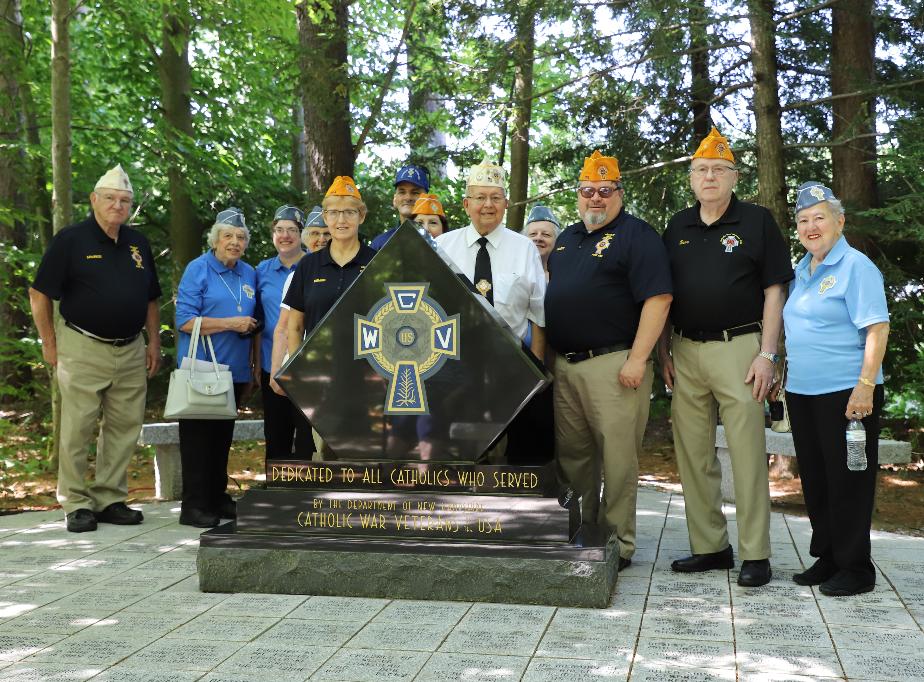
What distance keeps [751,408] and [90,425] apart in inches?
166

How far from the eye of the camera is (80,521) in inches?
233

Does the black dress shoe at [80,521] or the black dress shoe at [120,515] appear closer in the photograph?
the black dress shoe at [80,521]

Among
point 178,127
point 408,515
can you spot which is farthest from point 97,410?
point 178,127

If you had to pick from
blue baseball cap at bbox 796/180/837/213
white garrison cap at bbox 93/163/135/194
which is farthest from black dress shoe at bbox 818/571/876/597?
white garrison cap at bbox 93/163/135/194

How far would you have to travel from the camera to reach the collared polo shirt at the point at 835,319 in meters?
4.21

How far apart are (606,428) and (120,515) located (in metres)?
3.45

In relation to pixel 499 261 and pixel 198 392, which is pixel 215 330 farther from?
pixel 499 261

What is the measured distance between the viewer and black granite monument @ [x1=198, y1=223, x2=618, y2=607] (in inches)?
170

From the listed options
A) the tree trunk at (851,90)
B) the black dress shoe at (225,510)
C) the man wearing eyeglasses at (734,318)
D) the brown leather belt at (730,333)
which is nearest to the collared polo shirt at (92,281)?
the black dress shoe at (225,510)

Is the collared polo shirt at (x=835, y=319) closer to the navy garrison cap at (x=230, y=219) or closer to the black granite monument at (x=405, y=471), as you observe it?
the black granite monument at (x=405, y=471)

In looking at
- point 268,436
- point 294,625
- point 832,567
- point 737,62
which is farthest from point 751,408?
point 737,62

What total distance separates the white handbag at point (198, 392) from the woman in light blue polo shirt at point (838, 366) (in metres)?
3.47

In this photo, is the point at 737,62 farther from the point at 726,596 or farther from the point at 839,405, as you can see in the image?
the point at 726,596

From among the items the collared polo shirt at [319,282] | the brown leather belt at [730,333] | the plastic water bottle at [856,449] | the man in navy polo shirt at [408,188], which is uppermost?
Result: the man in navy polo shirt at [408,188]
